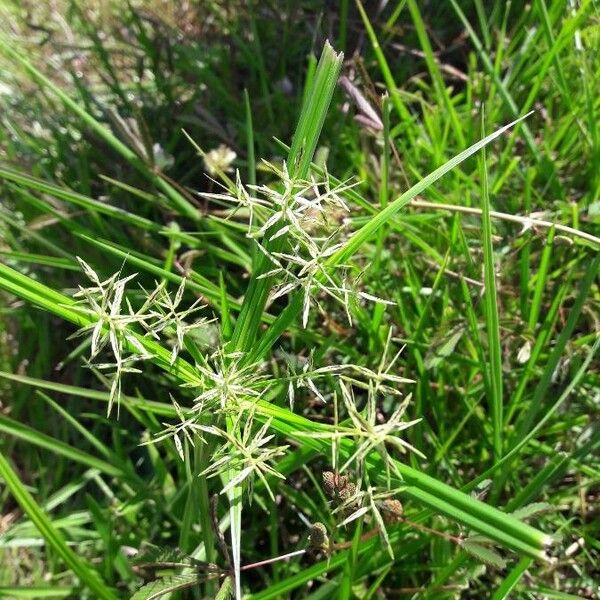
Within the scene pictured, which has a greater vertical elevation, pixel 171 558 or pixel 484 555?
pixel 171 558

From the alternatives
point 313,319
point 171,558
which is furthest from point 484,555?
point 313,319

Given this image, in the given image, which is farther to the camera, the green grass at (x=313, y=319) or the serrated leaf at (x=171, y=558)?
the serrated leaf at (x=171, y=558)

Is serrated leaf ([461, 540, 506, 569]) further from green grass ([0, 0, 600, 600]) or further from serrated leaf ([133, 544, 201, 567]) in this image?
serrated leaf ([133, 544, 201, 567])

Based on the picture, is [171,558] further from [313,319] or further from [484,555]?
[313,319]

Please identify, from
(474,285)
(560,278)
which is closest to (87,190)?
(474,285)

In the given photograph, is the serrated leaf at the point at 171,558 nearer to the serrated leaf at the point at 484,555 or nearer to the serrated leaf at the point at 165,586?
the serrated leaf at the point at 165,586

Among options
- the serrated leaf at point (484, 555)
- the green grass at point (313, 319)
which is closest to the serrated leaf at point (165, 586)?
the green grass at point (313, 319)

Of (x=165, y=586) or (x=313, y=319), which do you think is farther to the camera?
(x=313, y=319)
